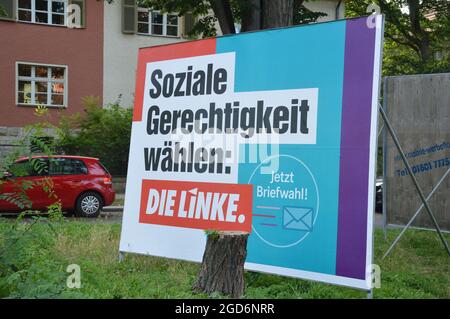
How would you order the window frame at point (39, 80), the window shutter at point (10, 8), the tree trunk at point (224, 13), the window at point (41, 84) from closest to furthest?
the tree trunk at point (224, 13) → the window shutter at point (10, 8) → the window frame at point (39, 80) → the window at point (41, 84)

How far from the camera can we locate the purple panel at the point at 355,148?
5.59 metres

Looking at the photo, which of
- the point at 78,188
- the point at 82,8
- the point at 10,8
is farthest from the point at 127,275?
the point at 82,8

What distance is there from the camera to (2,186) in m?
6.03

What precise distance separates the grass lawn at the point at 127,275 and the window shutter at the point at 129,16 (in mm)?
20821

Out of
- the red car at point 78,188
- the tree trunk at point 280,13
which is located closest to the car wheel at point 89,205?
the red car at point 78,188

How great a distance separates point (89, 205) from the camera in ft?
55.6

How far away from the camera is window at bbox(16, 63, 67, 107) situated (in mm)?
26812

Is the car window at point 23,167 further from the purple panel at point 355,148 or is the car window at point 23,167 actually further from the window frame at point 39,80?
the window frame at point 39,80

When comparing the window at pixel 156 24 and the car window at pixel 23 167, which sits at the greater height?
the window at pixel 156 24

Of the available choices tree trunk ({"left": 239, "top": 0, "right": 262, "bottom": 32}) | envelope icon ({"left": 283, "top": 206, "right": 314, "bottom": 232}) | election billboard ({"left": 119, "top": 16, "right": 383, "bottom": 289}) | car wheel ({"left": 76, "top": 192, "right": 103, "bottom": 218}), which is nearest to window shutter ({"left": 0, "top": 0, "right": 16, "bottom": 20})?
car wheel ({"left": 76, "top": 192, "right": 103, "bottom": 218})

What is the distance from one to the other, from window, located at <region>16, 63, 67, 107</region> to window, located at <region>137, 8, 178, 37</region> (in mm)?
4194

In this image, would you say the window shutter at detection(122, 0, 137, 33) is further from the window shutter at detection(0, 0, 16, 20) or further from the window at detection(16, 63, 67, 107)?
the window shutter at detection(0, 0, 16, 20)

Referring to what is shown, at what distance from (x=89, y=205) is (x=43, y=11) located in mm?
13084
